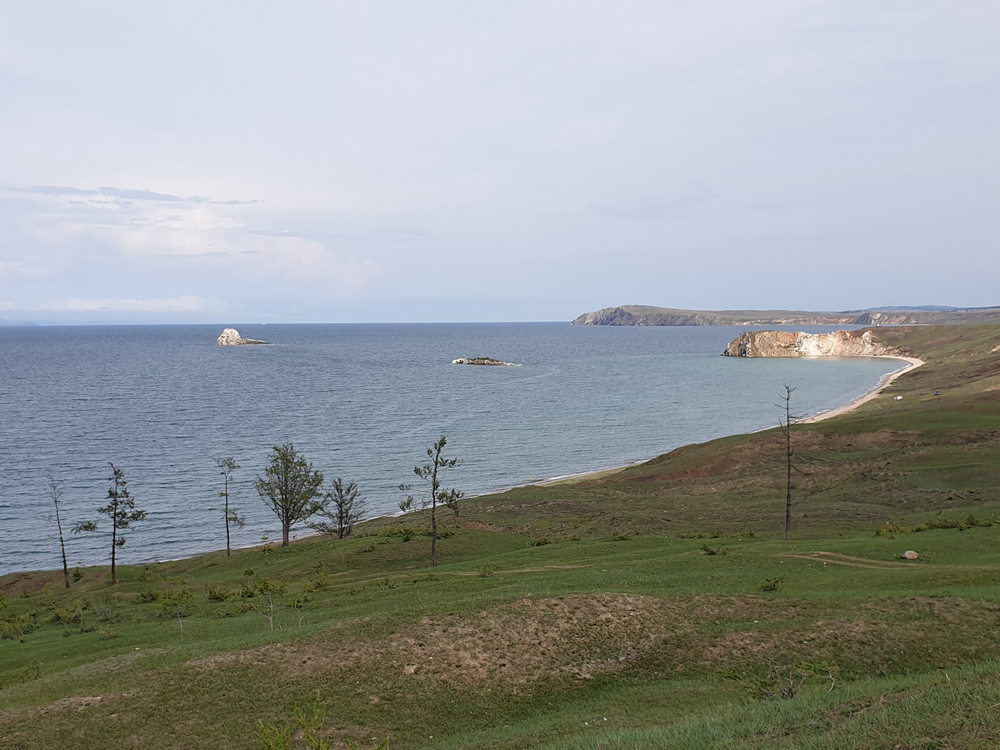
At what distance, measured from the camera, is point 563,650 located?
1911cm

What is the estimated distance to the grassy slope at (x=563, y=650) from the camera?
44.8 feet

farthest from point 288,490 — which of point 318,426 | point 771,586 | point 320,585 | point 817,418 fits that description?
point 817,418

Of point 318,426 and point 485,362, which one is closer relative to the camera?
point 318,426

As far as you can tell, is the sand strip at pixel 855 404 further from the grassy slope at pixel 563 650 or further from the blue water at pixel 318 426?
the grassy slope at pixel 563 650

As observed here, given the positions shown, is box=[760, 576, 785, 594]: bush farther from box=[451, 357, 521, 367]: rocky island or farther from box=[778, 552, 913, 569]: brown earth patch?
box=[451, 357, 521, 367]: rocky island

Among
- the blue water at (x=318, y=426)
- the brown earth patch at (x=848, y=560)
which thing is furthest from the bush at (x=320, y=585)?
the blue water at (x=318, y=426)

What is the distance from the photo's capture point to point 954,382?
9894cm

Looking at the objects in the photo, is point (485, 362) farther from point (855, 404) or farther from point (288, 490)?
point (288, 490)

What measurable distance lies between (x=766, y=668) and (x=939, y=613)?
6132 millimetres

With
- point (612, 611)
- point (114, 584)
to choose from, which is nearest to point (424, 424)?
point (114, 584)

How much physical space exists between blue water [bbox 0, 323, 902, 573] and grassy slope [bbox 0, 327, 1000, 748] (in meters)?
22.2

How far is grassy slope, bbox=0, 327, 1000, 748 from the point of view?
13656mm

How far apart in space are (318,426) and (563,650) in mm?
77819

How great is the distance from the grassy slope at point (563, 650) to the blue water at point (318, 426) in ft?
72.7
